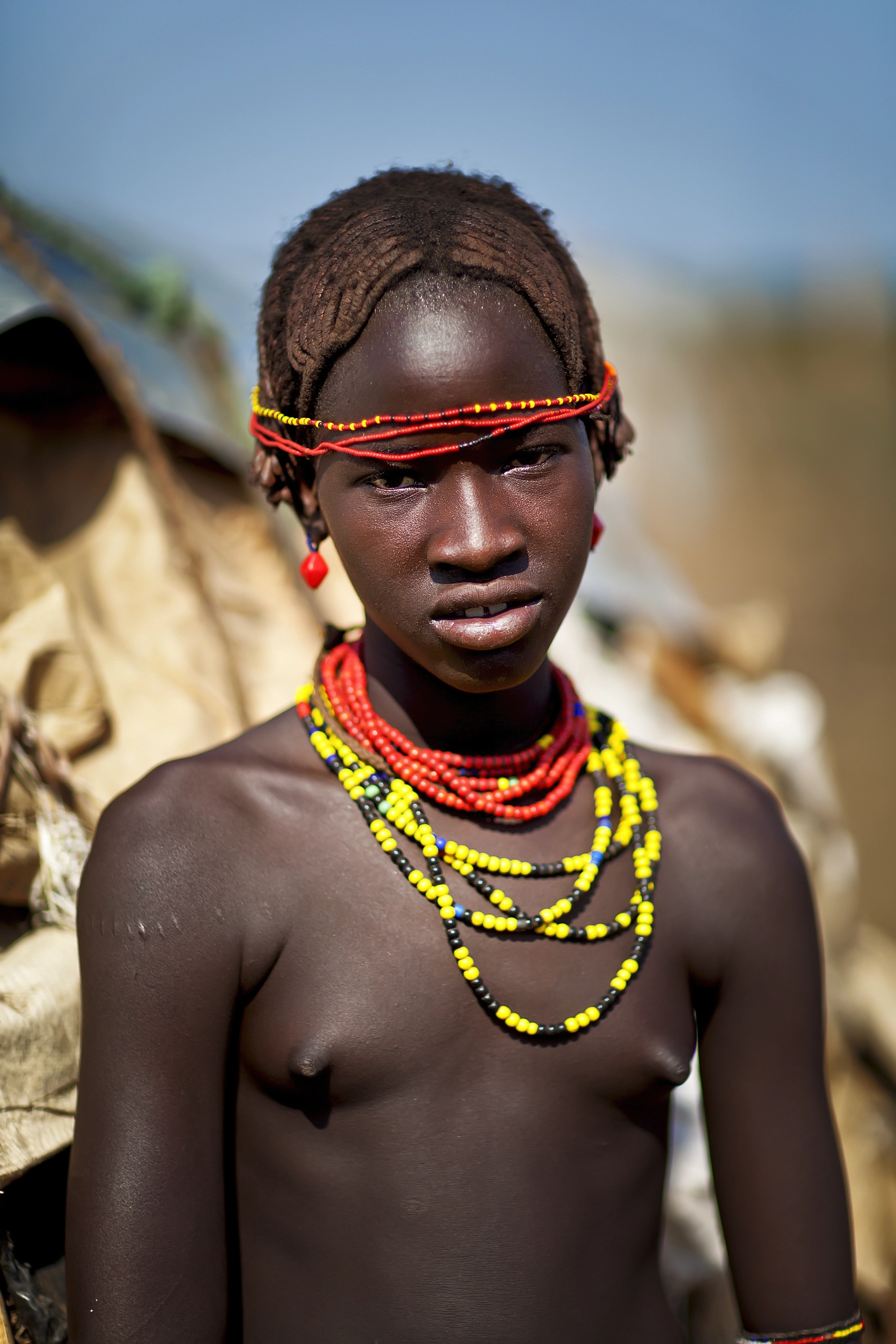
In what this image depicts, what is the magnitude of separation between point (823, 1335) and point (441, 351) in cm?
151

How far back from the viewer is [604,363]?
1484mm

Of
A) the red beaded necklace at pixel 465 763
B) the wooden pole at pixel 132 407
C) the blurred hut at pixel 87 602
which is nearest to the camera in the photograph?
the red beaded necklace at pixel 465 763

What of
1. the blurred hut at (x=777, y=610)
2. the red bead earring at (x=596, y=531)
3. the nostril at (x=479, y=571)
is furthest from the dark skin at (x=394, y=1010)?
the blurred hut at (x=777, y=610)

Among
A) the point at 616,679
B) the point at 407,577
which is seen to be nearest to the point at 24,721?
the point at 407,577

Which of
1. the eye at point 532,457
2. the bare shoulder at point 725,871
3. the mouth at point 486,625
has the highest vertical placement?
the eye at point 532,457

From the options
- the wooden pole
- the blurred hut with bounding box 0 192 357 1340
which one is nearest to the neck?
the blurred hut with bounding box 0 192 357 1340

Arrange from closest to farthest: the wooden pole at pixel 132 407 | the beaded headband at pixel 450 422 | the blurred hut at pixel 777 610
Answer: the beaded headband at pixel 450 422
the wooden pole at pixel 132 407
the blurred hut at pixel 777 610

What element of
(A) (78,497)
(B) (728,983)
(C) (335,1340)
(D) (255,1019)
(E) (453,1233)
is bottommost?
(C) (335,1340)

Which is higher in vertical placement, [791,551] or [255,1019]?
[255,1019]

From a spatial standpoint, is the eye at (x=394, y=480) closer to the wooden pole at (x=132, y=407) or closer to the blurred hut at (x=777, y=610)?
the wooden pole at (x=132, y=407)

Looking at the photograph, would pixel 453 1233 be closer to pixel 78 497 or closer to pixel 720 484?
pixel 78 497

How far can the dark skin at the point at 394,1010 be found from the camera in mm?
1280

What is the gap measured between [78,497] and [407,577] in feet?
4.43

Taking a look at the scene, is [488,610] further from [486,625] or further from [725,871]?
[725,871]
